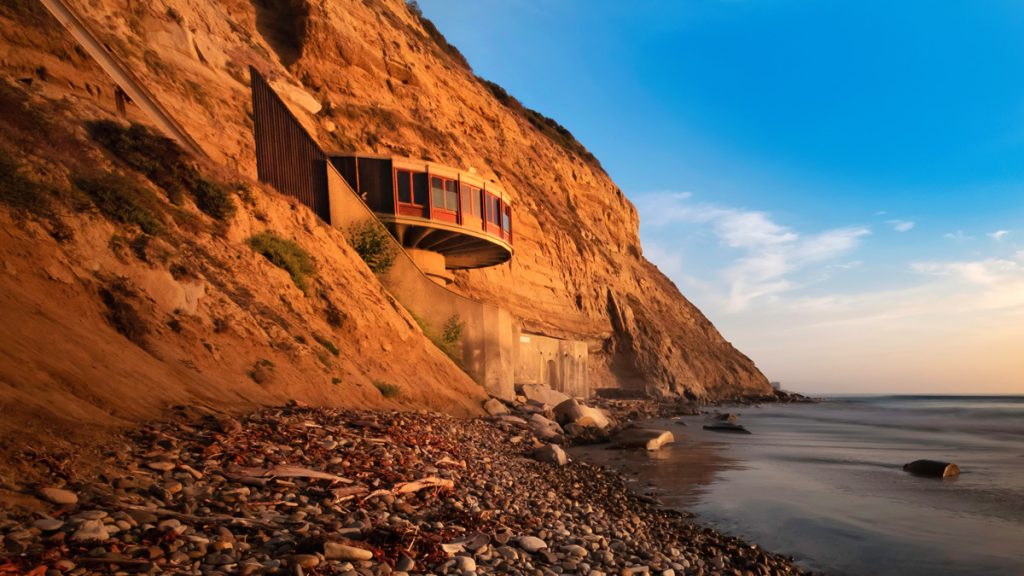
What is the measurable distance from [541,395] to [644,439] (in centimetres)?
677

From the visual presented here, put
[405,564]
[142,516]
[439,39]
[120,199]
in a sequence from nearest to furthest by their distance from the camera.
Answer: [142,516] → [405,564] → [120,199] → [439,39]

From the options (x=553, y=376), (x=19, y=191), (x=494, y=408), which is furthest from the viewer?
(x=553, y=376)

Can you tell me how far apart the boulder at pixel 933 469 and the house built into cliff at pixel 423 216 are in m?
12.7

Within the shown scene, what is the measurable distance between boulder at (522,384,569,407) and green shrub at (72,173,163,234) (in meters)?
15.0

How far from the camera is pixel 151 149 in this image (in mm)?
12312

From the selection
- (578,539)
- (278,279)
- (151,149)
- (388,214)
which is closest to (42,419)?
(578,539)

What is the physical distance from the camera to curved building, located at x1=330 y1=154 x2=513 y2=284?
71.6 ft

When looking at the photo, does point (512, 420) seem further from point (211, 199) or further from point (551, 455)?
point (211, 199)

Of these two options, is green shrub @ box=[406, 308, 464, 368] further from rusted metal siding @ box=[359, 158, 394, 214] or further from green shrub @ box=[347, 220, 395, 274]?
rusted metal siding @ box=[359, 158, 394, 214]

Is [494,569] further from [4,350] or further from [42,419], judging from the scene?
[4,350]

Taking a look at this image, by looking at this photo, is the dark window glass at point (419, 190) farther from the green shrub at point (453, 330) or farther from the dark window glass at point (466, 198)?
the green shrub at point (453, 330)

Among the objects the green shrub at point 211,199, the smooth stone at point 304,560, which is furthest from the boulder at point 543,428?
the smooth stone at point 304,560

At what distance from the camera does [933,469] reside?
1358 cm

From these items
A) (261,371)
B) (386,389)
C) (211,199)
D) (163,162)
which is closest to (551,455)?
(386,389)
